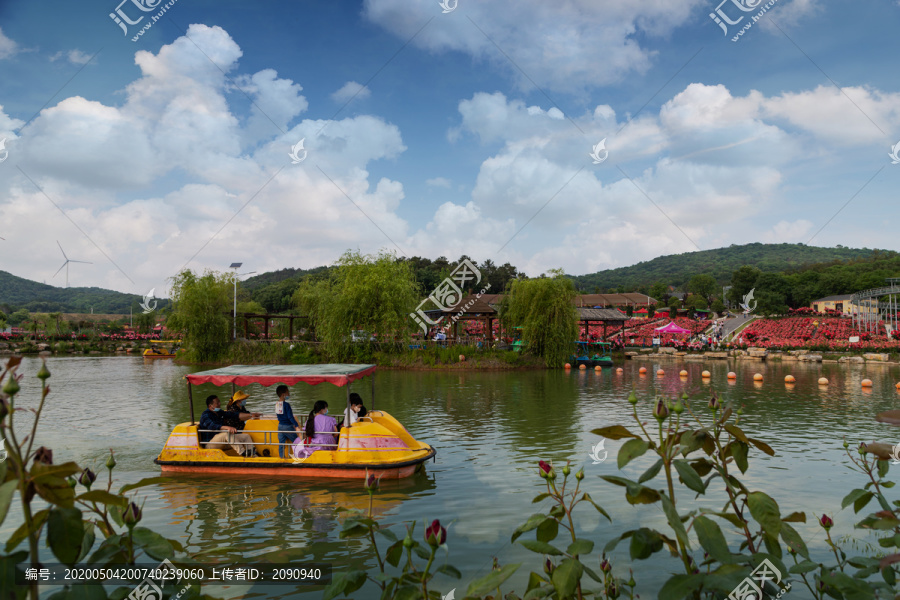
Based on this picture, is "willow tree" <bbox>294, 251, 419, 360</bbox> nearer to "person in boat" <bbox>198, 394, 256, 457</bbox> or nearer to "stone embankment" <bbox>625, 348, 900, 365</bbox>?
"stone embankment" <bbox>625, 348, 900, 365</bbox>

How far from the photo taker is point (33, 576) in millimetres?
1454

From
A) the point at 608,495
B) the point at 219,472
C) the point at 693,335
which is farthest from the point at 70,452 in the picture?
the point at 693,335

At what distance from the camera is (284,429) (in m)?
10.1

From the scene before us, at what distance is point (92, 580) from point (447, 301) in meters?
37.2

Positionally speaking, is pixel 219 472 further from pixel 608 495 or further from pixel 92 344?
pixel 92 344

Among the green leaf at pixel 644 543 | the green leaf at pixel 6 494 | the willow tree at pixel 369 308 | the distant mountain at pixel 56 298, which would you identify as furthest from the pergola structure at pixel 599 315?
the distant mountain at pixel 56 298

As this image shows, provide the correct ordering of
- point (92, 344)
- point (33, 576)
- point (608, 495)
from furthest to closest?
1. point (92, 344)
2. point (608, 495)
3. point (33, 576)

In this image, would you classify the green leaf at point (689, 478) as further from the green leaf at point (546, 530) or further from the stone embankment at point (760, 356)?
the stone embankment at point (760, 356)

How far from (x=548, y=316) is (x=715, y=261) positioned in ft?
451

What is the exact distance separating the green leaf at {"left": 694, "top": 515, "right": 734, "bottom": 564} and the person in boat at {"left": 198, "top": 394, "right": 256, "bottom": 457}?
9.31 m

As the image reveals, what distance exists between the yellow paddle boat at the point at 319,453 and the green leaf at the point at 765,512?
25.2 ft

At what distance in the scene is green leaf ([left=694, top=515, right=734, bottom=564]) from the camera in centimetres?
183

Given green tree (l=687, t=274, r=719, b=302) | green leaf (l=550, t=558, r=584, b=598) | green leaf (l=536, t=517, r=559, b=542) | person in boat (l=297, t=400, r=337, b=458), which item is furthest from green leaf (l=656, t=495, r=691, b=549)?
green tree (l=687, t=274, r=719, b=302)

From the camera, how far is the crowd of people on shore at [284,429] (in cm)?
970
